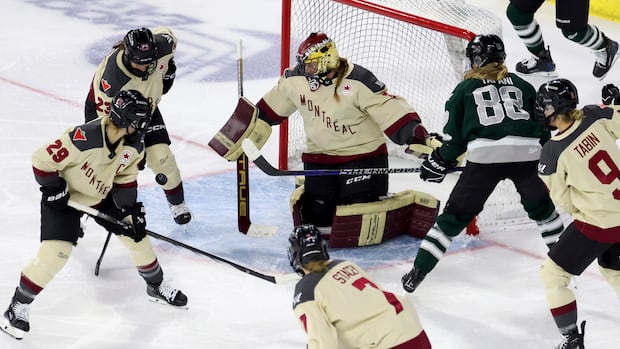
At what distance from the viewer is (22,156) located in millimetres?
5355

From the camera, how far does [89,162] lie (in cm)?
370

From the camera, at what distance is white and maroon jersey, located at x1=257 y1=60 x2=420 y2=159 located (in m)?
4.35

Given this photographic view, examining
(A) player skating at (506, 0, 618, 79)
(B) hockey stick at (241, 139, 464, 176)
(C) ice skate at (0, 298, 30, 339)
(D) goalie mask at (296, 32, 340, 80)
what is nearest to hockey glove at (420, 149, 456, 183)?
(B) hockey stick at (241, 139, 464, 176)

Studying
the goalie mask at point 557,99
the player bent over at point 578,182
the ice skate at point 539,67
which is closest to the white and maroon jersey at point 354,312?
the player bent over at point 578,182

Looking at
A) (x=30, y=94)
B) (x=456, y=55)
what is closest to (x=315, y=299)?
(x=456, y=55)

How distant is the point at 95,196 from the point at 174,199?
2.82ft

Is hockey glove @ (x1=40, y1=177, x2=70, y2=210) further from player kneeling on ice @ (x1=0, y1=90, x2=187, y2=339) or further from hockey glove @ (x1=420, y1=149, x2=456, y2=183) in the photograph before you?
hockey glove @ (x1=420, y1=149, x2=456, y2=183)

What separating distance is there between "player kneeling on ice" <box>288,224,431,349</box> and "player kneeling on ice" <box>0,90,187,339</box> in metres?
1.02

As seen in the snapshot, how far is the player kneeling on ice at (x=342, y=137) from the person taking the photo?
4344 millimetres

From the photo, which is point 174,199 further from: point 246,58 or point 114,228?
point 246,58

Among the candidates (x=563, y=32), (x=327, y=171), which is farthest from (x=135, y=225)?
(x=563, y=32)

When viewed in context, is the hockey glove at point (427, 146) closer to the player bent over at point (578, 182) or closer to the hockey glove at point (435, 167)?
the hockey glove at point (435, 167)

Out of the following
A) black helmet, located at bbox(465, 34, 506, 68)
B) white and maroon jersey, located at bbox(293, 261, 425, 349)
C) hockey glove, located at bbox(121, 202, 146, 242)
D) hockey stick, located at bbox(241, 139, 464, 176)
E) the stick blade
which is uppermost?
black helmet, located at bbox(465, 34, 506, 68)

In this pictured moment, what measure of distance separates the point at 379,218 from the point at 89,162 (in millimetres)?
1337
